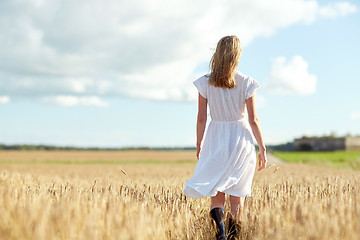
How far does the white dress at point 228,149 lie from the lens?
3.91 meters

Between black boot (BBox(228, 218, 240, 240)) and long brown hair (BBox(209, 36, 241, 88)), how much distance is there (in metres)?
1.49

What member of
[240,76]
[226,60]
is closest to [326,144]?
[240,76]

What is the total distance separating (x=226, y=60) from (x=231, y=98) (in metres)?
0.43

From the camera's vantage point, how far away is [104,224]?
114 inches

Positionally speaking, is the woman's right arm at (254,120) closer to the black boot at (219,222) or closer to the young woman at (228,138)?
the young woman at (228,138)

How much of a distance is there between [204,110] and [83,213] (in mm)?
1809

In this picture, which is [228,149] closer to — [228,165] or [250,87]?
[228,165]

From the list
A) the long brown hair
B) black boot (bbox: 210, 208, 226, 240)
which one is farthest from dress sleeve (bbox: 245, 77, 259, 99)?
black boot (bbox: 210, 208, 226, 240)

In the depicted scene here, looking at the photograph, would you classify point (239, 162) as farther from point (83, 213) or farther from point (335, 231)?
point (83, 213)

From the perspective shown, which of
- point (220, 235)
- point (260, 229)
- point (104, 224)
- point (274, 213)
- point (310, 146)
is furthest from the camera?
point (310, 146)

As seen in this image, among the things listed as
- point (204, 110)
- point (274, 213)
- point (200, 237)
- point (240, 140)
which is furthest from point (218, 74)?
point (200, 237)

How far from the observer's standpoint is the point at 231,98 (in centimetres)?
397

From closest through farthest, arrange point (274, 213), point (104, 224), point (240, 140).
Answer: point (104, 224), point (274, 213), point (240, 140)

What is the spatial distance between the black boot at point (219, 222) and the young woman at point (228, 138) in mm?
11
